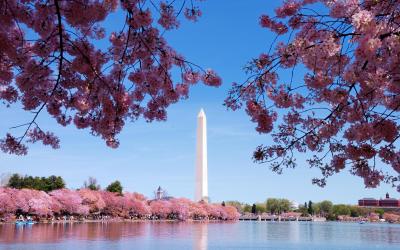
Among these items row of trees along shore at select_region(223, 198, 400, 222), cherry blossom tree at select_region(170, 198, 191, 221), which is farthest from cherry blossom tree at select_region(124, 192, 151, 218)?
row of trees along shore at select_region(223, 198, 400, 222)

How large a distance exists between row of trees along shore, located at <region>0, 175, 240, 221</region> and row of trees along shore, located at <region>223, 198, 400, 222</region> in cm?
5377

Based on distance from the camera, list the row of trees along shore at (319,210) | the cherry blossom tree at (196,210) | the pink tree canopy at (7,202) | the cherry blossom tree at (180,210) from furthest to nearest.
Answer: the row of trees along shore at (319,210), the cherry blossom tree at (196,210), the cherry blossom tree at (180,210), the pink tree canopy at (7,202)

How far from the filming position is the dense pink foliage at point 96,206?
54188 millimetres

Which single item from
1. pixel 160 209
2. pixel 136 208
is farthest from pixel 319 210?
pixel 136 208

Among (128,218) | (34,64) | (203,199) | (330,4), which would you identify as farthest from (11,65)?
(203,199)

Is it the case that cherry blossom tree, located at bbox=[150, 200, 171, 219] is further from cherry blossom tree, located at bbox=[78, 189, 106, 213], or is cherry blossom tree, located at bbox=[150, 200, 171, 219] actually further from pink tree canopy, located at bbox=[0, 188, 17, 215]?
pink tree canopy, located at bbox=[0, 188, 17, 215]

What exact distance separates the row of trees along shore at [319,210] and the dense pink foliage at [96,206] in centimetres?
4666

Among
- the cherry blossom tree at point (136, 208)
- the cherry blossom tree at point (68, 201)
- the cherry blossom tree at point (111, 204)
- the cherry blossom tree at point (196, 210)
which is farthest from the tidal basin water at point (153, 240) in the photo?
the cherry blossom tree at point (196, 210)

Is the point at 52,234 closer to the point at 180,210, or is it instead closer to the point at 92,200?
the point at 92,200

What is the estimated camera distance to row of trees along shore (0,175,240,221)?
5434 centimetres

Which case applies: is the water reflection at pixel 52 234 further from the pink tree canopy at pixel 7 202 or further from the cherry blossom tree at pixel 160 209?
the cherry blossom tree at pixel 160 209

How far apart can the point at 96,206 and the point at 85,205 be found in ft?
10.5

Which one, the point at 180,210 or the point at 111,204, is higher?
the point at 111,204

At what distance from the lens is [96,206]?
7112 centimetres
